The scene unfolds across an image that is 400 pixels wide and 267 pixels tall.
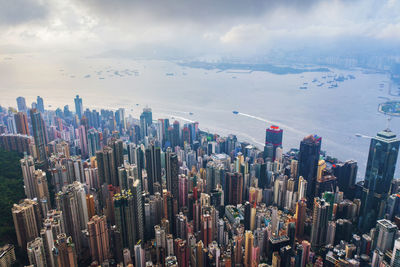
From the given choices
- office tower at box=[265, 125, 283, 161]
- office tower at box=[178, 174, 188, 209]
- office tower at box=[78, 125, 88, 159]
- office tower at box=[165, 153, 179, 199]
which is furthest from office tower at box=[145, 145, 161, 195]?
office tower at box=[265, 125, 283, 161]

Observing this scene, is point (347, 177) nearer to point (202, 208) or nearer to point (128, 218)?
point (202, 208)

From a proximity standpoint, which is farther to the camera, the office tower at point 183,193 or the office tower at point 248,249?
the office tower at point 183,193

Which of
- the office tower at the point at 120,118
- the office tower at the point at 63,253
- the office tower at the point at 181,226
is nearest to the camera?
the office tower at the point at 63,253

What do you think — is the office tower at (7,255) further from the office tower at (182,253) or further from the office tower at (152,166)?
the office tower at (152,166)

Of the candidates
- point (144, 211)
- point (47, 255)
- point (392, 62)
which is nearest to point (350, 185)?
point (392, 62)

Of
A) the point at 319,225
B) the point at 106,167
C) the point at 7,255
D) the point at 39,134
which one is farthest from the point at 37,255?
the point at 39,134

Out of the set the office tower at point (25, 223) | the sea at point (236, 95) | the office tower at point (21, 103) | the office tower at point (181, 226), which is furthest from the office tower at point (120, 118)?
the office tower at point (181, 226)

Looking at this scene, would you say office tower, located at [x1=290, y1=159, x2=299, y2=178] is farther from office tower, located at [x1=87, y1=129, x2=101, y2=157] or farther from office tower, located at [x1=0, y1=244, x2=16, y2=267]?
office tower, located at [x1=0, y1=244, x2=16, y2=267]
